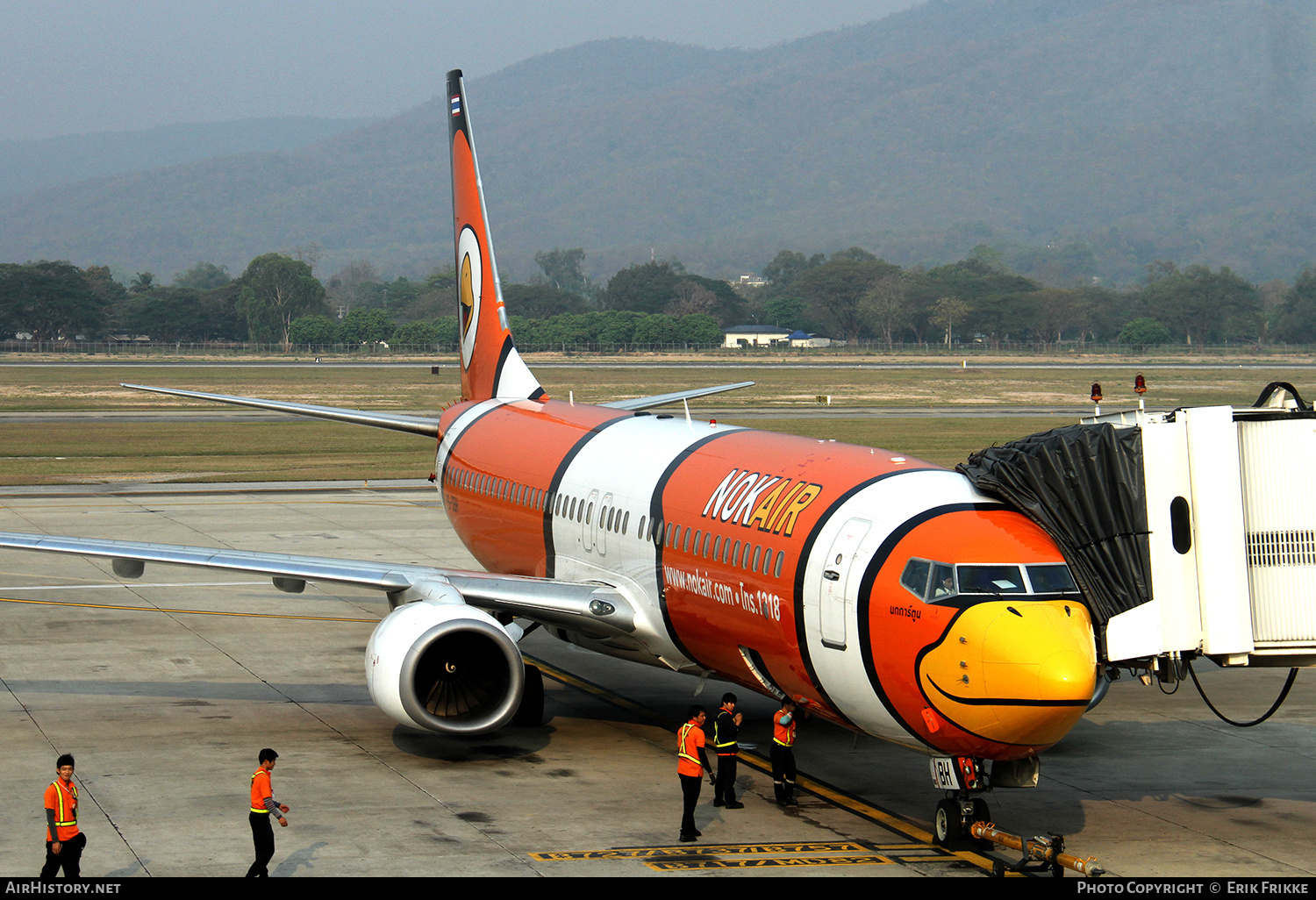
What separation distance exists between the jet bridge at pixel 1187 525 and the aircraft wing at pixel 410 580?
739 cm

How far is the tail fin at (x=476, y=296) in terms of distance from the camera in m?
32.2

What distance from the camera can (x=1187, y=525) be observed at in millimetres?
16078

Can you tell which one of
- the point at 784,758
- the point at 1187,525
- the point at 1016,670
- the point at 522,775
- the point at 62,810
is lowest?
the point at 522,775

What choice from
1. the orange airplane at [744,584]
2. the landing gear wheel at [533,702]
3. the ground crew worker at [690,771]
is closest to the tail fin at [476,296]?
the orange airplane at [744,584]

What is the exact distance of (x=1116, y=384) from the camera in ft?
388

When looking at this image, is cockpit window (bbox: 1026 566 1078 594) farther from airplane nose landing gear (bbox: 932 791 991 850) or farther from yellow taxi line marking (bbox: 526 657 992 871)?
yellow taxi line marking (bbox: 526 657 992 871)

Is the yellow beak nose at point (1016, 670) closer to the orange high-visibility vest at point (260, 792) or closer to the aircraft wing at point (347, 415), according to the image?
the orange high-visibility vest at point (260, 792)

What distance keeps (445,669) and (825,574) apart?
667cm

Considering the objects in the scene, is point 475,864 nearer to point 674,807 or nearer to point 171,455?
point 674,807

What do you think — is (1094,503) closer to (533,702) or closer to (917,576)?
(917,576)

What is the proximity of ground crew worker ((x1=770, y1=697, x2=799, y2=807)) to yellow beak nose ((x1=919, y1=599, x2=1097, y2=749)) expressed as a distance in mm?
3309

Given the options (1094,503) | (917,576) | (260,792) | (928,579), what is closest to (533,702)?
(260,792)

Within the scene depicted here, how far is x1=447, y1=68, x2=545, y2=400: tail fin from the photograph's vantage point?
32.2 meters

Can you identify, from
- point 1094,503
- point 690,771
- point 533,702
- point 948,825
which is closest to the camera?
point 1094,503
